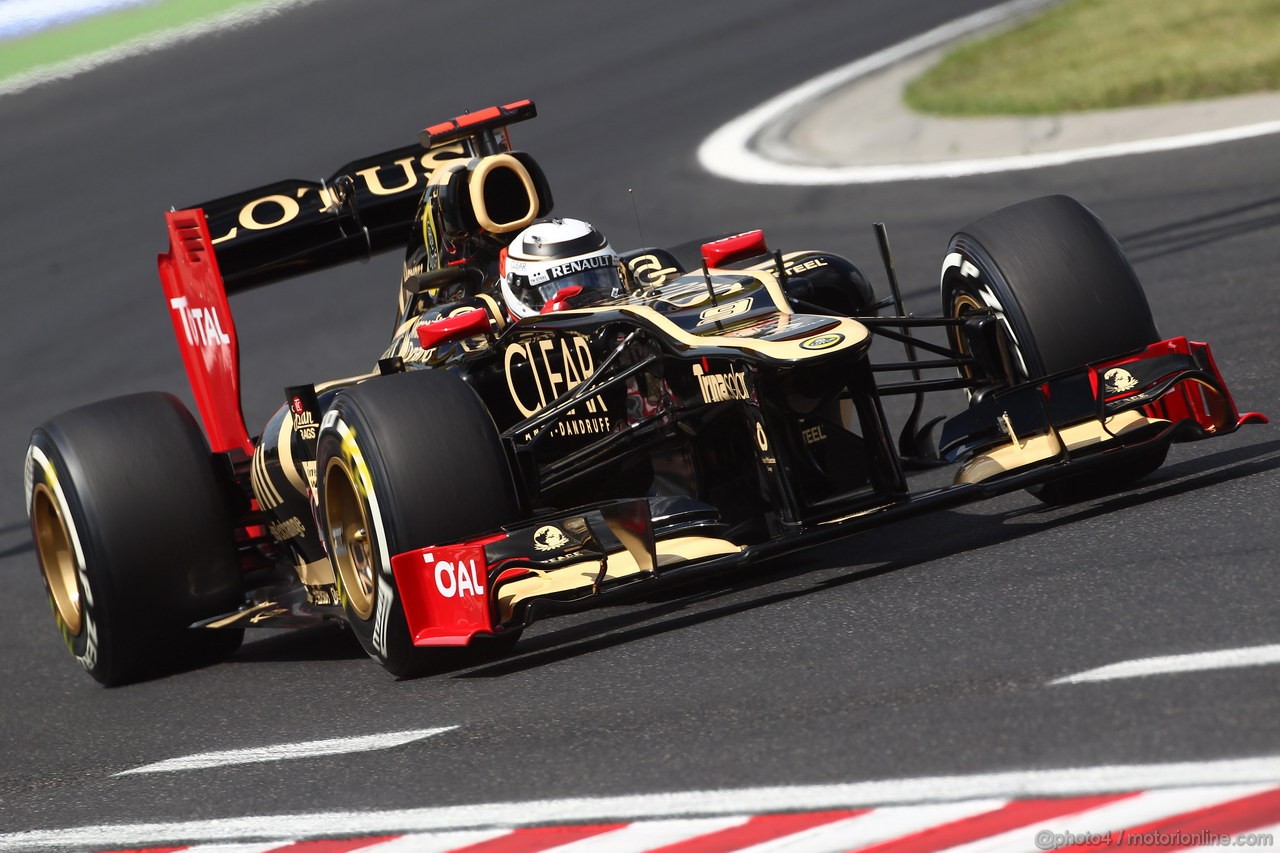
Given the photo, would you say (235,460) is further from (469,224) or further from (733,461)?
(733,461)

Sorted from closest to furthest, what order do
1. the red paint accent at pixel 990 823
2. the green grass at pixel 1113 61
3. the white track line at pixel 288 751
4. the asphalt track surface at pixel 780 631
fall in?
the red paint accent at pixel 990 823
the asphalt track surface at pixel 780 631
the white track line at pixel 288 751
the green grass at pixel 1113 61

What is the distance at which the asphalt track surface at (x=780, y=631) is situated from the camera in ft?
13.9

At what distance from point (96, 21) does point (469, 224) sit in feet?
61.6

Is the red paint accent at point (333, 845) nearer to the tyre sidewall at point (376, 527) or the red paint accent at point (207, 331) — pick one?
the tyre sidewall at point (376, 527)

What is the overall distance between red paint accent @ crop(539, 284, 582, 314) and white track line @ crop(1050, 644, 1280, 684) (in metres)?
3.00

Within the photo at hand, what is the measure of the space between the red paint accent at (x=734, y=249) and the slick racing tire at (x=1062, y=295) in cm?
96

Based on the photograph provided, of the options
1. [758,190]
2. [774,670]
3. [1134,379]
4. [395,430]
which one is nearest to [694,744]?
[774,670]

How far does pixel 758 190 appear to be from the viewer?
50.4ft

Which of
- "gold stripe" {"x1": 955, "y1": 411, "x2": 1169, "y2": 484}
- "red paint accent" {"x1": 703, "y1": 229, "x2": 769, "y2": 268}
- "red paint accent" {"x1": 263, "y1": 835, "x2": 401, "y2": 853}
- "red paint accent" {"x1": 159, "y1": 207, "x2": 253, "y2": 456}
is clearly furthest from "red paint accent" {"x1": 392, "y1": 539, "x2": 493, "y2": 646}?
"red paint accent" {"x1": 159, "y1": 207, "x2": 253, "y2": 456}

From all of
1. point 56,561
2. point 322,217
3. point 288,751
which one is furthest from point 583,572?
point 322,217

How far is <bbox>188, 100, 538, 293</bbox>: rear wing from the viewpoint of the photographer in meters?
8.53

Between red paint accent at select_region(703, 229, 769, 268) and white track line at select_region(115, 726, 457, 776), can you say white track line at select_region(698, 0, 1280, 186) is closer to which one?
red paint accent at select_region(703, 229, 769, 268)

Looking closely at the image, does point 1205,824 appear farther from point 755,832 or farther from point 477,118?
point 477,118

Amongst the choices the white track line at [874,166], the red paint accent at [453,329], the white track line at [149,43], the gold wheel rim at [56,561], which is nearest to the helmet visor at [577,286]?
the red paint accent at [453,329]
